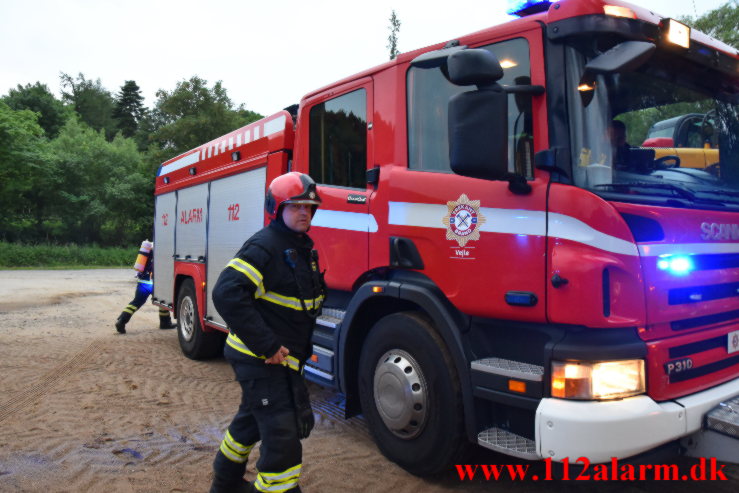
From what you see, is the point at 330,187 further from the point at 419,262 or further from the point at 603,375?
the point at 603,375

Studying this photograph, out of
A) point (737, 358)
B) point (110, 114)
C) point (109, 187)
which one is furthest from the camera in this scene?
point (110, 114)

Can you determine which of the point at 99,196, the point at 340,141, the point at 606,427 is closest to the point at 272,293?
the point at 606,427

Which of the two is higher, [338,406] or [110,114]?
[110,114]

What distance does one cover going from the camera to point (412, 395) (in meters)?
3.35

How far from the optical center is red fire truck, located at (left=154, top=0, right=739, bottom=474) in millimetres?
2607

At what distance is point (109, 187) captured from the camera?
39.0m

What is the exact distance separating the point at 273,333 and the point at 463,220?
48.2 inches

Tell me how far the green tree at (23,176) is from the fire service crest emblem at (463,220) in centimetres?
3147

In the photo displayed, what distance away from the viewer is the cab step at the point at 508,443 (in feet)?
8.86

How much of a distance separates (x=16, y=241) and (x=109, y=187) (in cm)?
666

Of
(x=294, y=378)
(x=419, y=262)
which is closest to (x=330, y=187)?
(x=419, y=262)

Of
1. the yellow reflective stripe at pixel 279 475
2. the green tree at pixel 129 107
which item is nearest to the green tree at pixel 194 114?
the yellow reflective stripe at pixel 279 475

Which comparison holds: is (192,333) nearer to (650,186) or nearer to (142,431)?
(142,431)

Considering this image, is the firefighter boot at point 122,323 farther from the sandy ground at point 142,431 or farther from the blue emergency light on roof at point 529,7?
the blue emergency light on roof at point 529,7
